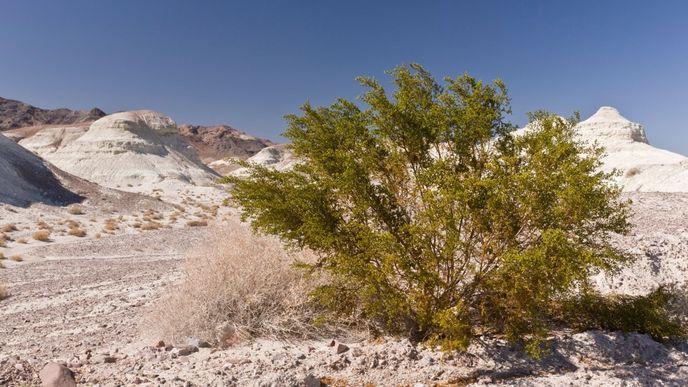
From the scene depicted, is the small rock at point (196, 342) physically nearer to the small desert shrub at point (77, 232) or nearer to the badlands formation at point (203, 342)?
the badlands formation at point (203, 342)

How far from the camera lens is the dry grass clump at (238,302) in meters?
8.24

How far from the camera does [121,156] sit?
58469 mm

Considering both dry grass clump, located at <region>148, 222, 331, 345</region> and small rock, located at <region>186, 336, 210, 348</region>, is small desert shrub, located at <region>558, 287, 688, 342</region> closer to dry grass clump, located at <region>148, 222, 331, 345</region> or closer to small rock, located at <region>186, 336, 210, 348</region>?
dry grass clump, located at <region>148, 222, 331, 345</region>

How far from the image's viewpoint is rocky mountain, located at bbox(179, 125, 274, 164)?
498 feet

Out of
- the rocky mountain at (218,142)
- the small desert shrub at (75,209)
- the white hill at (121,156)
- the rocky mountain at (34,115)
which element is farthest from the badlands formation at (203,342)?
the rocky mountain at (34,115)

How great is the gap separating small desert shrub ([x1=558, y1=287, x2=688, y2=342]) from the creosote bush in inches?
19.7

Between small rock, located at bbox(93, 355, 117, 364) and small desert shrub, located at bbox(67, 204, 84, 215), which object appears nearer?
small rock, located at bbox(93, 355, 117, 364)

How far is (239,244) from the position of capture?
33.1 feet

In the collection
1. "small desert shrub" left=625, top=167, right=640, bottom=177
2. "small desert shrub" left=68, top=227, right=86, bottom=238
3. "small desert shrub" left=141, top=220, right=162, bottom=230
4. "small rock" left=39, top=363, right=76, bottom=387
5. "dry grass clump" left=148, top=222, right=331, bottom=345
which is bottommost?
"small rock" left=39, top=363, right=76, bottom=387

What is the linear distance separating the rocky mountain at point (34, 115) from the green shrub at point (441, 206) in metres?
143

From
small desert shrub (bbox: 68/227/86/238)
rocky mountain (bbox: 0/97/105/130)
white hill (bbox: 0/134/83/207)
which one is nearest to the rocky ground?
small desert shrub (bbox: 68/227/86/238)

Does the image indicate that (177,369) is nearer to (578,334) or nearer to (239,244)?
(239,244)

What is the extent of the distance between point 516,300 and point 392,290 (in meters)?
1.67

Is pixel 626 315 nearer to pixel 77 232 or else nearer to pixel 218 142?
pixel 77 232
